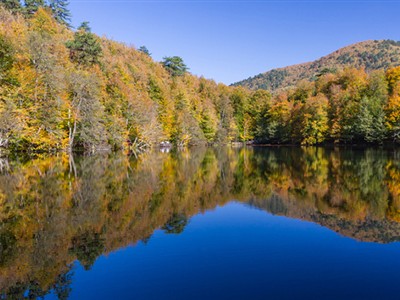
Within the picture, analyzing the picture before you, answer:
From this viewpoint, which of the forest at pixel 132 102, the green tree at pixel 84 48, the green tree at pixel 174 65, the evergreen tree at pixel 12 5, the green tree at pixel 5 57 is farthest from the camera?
the green tree at pixel 174 65

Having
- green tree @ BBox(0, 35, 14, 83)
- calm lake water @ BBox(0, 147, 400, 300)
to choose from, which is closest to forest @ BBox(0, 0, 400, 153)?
green tree @ BBox(0, 35, 14, 83)

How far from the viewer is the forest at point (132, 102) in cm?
3572

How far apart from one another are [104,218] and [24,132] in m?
26.5

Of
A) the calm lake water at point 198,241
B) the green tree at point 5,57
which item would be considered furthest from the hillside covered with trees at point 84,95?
the calm lake water at point 198,241

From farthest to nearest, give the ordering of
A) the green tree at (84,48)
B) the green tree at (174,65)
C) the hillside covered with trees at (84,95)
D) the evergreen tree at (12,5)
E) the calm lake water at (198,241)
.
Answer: the green tree at (174,65), the evergreen tree at (12,5), the green tree at (84,48), the hillside covered with trees at (84,95), the calm lake water at (198,241)

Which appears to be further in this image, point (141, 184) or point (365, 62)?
point (365, 62)

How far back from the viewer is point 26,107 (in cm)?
3459

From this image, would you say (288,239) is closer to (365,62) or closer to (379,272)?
(379,272)

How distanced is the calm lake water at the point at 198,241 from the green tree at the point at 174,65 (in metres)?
85.9

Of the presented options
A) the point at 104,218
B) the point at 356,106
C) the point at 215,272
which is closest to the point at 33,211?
the point at 104,218

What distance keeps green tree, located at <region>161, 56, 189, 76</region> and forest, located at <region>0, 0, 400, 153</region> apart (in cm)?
30

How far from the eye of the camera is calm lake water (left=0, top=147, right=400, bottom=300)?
21.7 feet

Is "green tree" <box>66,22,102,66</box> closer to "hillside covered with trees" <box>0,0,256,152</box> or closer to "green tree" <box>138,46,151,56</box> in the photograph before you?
"hillside covered with trees" <box>0,0,256,152</box>

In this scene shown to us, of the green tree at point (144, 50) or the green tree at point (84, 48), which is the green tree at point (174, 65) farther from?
the green tree at point (84, 48)
